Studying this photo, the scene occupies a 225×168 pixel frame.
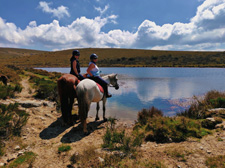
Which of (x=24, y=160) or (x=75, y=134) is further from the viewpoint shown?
(x=75, y=134)

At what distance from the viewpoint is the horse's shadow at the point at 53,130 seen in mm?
5340

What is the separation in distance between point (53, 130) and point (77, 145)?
174 centimetres

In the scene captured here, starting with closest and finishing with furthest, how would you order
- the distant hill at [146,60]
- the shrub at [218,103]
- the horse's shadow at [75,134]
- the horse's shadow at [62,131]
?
the horse's shadow at [75,134] < the horse's shadow at [62,131] < the shrub at [218,103] < the distant hill at [146,60]

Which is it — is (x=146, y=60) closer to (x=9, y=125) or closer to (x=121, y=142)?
(x=121, y=142)

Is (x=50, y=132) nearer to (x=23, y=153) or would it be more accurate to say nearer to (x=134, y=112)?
(x=23, y=153)

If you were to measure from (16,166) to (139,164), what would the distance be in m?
3.09

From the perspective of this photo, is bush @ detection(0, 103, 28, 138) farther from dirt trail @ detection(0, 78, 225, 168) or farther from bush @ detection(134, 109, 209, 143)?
bush @ detection(134, 109, 209, 143)

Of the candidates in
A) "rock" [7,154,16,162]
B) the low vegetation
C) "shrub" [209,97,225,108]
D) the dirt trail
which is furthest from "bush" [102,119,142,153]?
"shrub" [209,97,225,108]

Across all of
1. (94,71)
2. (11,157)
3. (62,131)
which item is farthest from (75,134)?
(94,71)

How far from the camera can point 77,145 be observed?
471 centimetres

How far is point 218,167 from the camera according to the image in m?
3.21

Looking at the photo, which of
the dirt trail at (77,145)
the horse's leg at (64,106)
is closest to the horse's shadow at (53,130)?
the dirt trail at (77,145)

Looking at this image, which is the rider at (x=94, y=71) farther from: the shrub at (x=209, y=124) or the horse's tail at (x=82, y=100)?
the shrub at (x=209, y=124)

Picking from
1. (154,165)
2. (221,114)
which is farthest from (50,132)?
(221,114)
